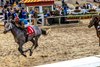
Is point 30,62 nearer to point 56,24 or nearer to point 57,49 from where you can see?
point 57,49

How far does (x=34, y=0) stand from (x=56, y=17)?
91.6 inches

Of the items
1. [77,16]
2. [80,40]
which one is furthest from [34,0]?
[80,40]

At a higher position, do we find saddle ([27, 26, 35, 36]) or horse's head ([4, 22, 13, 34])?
horse's head ([4, 22, 13, 34])

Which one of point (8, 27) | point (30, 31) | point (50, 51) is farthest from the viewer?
point (50, 51)

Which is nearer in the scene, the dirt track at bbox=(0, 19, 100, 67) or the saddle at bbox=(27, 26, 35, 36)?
the dirt track at bbox=(0, 19, 100, 67)

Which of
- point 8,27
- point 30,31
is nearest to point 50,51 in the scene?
point 30,31

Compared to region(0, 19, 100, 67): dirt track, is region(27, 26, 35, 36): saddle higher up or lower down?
higher up

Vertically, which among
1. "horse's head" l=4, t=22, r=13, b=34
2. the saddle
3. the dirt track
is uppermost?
"horse's head" l=4, t=22, r=13, b=34

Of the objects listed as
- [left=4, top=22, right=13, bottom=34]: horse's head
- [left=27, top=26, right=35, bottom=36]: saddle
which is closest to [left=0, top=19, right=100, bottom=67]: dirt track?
[left=27, top=26, right=35, bottom=36]: saddle

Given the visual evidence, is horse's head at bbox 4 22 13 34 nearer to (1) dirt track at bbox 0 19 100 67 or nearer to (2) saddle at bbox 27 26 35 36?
(2) saddle at bbox 27 26 35 36

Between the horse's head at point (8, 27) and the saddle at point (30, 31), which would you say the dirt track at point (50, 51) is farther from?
the horse's head at point (8, 27)

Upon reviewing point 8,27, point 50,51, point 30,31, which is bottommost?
point 50,51

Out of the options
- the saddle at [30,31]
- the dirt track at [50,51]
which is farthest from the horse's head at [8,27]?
the dirt track at [50,51]

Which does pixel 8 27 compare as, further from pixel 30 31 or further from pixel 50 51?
pixel 50 51
